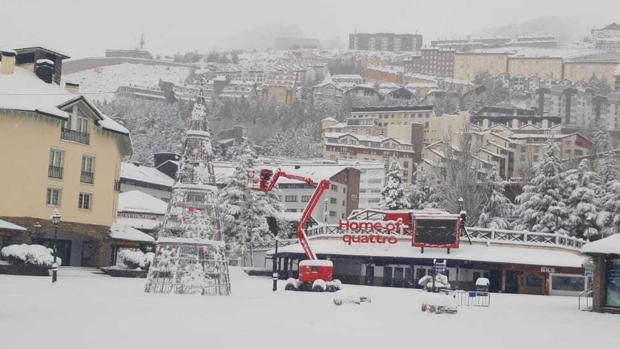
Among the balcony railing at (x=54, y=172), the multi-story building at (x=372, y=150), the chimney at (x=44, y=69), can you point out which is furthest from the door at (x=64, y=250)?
the multi-story building at (x=372, y=150)

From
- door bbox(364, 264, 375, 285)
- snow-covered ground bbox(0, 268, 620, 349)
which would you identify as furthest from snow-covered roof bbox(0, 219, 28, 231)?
door bbox(364, 264, 375, 285)

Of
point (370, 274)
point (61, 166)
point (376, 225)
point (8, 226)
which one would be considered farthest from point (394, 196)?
point (8, 226)

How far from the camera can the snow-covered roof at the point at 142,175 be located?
365 ft

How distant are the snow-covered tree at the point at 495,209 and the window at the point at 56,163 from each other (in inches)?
1422

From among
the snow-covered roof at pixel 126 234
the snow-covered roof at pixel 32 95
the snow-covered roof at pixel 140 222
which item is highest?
the snow-covered roof at pixel 32 95

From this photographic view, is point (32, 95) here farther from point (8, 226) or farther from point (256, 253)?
point (256, 253)

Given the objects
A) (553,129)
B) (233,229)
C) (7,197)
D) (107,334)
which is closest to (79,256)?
(7,197)

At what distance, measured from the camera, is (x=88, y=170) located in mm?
61312

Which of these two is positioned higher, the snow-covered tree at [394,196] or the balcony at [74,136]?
the balcony at [74,136]

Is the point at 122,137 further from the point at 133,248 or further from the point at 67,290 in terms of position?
the point at 67,290

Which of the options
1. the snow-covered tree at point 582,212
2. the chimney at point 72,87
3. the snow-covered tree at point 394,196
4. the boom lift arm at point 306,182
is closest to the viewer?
the boom lift arm at point 306,182

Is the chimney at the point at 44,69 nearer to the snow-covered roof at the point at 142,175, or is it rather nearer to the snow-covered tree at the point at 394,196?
the snow-covered tree at the point at 394,196

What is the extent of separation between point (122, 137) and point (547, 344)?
45.6 meters

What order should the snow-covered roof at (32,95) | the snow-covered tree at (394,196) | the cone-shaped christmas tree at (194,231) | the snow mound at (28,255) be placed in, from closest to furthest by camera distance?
the cone-shaped christmas tree at (194,231), the snow mound at (28,255), the snow-covered roof at (32,95), the snow-covered tree at (394,196)
